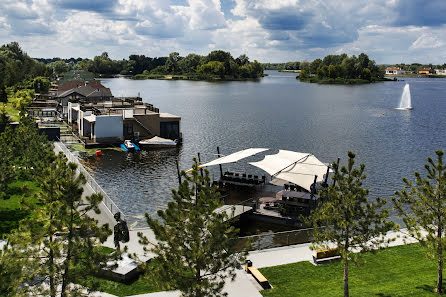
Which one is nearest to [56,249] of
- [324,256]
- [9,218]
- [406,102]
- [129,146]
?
[324,256]

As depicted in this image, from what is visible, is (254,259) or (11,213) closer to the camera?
(254,259)

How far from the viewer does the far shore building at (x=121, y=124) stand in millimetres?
62969

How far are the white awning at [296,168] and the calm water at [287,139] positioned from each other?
33.1ft

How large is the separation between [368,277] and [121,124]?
159ft

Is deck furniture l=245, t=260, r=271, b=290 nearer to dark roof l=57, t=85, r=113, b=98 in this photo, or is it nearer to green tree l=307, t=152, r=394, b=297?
green tree l=307, t=152, r=394, b=297

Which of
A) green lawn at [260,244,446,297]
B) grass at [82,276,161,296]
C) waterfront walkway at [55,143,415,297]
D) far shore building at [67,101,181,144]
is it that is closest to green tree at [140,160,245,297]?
waterfront walkway at [55,143,415,297]

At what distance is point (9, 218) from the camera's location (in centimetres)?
2962

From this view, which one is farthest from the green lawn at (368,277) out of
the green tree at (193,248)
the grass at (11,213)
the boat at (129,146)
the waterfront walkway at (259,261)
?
the boat at (129,146)

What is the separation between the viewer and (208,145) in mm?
65375

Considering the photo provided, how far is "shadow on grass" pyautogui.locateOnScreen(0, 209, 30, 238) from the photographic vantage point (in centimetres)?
2773

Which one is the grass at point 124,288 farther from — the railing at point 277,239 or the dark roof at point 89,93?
the dark roof at point 89,93

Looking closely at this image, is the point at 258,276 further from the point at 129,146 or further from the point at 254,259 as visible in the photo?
the point at 129,146

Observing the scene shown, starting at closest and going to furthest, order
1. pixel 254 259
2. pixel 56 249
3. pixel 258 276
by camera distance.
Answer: pixel 56 249 → pixel 258 276 → pixel 254 259

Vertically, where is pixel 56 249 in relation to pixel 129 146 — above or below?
above
